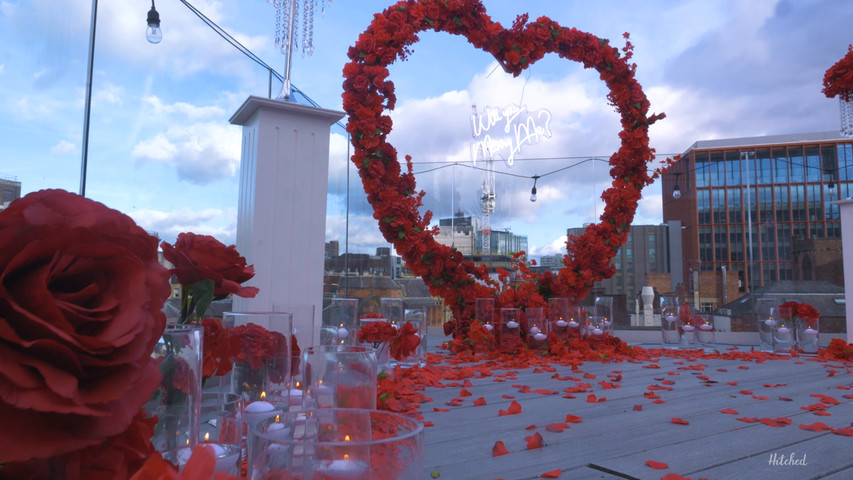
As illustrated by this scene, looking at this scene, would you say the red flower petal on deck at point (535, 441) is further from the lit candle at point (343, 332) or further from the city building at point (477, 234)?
the city building at point (477, 234)

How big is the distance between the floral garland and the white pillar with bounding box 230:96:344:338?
12.3ft

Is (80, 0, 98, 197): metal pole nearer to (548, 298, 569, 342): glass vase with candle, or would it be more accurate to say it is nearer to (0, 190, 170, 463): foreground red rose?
(548, 298, 569, 342): glass vase with candle

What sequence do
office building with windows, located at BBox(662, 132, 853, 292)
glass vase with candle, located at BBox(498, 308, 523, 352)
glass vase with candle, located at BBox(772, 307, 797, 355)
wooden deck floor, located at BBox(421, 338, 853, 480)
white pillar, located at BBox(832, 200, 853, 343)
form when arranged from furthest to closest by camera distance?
office building with windows, located at BBox(662, 132, 853, 292)
white pillar, located at BBox(832, 200, 853, 343)
glass vase with candle, located at BBox(772, 307, 797, 355)
glass vase with candle, located at BBox(498, 308, 523, 352)
wooden deck floor, located at BBox(421, 338, 853, 480)

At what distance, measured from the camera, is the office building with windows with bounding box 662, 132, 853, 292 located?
127ft

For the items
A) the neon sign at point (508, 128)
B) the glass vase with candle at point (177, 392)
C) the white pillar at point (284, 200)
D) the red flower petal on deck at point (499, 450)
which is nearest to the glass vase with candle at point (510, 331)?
the white pillar at point (284, 200)

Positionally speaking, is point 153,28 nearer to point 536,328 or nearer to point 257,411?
point 536,328

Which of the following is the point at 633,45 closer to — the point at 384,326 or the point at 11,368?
the point at 384,326

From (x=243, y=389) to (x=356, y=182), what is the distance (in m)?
4.65

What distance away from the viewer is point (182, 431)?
565mm

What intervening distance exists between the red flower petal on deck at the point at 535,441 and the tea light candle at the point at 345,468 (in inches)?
33.2

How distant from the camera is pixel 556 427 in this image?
1257 millimetres

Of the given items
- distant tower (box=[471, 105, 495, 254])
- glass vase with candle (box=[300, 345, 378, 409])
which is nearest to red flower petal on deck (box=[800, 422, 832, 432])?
glass vase with candle (box=[300, 345, 378, 409])

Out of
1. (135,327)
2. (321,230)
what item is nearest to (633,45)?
(321,230)

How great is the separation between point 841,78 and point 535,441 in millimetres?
4119
